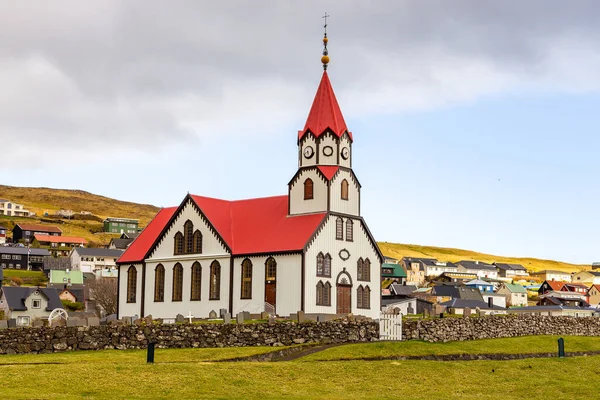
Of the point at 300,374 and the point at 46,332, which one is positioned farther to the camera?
the point at 46,332

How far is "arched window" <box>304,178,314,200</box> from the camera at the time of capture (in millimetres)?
73375

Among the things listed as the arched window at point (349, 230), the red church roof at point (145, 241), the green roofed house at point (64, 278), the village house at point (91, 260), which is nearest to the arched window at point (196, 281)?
the red church roof at point (145, 241)

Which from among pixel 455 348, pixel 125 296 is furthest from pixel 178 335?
pixel 125 296

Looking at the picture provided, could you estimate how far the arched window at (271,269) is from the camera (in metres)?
70.1

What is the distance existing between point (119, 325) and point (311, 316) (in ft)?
40.6

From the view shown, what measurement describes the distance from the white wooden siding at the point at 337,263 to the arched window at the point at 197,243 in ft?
36.9

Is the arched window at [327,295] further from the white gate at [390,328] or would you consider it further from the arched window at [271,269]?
the white gate at [390,328]

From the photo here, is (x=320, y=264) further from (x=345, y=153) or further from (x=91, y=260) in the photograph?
(x=91, y=260)

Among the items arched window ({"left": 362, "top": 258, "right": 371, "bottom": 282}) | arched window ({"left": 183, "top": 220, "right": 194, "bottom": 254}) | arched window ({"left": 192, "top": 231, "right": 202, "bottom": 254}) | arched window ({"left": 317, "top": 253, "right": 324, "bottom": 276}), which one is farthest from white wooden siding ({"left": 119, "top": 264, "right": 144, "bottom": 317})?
arched window ({"left": 362, "top": 258, "right": 371, "bottom": 282})

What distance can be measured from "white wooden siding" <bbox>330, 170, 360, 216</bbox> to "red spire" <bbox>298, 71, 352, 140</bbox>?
141 inches

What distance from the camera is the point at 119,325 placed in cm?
4744

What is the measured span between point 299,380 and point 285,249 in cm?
3623

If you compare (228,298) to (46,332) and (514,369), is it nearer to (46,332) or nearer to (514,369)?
(46,332)

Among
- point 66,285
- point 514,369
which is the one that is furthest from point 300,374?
point 66,285
